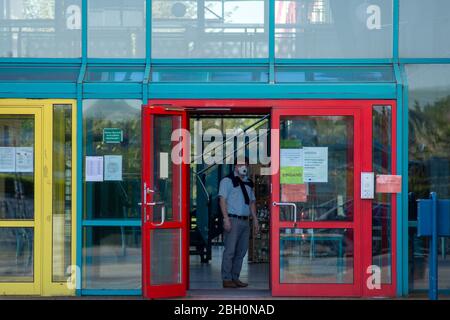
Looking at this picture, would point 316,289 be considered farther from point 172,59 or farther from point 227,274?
point 172,59

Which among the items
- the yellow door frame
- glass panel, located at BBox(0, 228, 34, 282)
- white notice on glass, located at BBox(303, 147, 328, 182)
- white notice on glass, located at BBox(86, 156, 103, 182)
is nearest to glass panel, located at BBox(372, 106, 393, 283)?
white notice on glass, located at BBox(303, 147, 328, 182)

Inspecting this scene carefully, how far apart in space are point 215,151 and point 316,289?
190 inches

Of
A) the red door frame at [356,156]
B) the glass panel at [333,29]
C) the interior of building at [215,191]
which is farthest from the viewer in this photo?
the interior of building at [215,191]

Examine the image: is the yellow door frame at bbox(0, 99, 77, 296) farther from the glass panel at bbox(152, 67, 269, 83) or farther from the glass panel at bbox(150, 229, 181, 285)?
the glass panel at bbox(152, 67, 269, 83)

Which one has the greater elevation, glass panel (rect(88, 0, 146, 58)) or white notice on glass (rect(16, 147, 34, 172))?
glass panel (rect(88, 0, 146, 58))

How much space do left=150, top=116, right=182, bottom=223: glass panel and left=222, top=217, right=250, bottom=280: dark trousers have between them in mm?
959

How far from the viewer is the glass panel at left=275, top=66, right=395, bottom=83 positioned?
11203 mm

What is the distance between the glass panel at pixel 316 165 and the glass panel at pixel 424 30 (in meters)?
1.22

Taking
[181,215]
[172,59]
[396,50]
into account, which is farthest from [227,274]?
[396,50]

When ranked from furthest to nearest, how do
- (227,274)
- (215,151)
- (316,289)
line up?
(215,151)
(227,274)
(316,289)

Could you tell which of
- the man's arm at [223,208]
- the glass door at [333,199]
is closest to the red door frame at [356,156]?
the glass door at [333,199]

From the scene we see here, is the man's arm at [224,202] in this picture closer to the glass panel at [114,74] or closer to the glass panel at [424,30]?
the glass panel at [114,74]

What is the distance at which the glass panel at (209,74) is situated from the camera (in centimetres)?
1125

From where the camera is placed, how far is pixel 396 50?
444 inches
